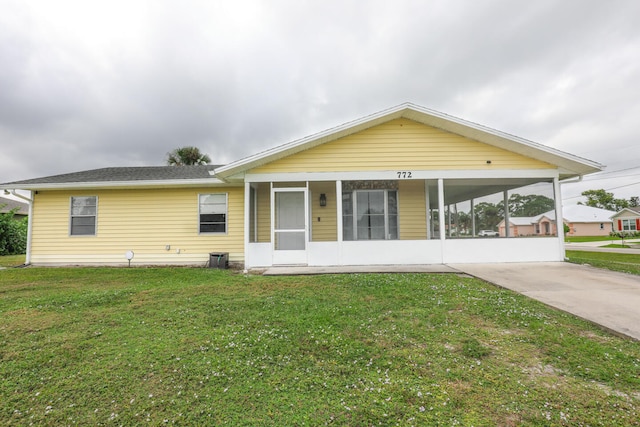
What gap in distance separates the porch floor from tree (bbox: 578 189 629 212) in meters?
71.9

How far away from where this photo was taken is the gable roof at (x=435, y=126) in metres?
→ 7.80

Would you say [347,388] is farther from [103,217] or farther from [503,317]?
[103,217]

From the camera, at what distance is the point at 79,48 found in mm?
11242

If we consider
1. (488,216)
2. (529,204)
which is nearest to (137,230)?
(488,216)

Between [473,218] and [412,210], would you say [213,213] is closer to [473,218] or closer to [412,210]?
[412,210]

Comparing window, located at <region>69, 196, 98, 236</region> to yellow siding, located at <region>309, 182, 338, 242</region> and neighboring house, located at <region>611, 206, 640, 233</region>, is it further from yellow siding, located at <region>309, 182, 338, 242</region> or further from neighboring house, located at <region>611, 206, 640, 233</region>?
neighboring house, located at <region>611, 206, 640, 233</region>

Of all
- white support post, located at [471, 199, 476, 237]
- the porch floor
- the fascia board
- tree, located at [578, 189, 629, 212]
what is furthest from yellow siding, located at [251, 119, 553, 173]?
tree, located at [578, 189, 629, 212]

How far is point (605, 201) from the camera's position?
56.4 metres

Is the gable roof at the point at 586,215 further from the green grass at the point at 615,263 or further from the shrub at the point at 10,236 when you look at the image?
the shrub at the point at 10,236

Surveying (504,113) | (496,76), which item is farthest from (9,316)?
(504,113)

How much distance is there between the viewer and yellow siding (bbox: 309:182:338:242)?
30.5 ft

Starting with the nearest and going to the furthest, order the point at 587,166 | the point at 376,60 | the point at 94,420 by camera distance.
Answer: the point at 94,420
the point at 587,166
the point at 376,60

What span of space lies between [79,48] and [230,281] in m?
11.9

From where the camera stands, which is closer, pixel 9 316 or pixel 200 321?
pixel 200 321
